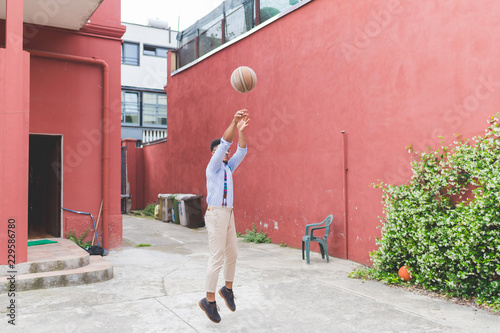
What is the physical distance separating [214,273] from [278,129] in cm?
559

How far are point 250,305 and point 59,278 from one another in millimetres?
2605

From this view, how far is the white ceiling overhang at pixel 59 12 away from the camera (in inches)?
281

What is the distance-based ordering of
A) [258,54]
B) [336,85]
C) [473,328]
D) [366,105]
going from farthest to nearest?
[258,54] → [336,85] → [366,105] → [473,328]

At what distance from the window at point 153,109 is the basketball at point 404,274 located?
71.6 ft

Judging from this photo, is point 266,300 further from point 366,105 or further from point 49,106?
point 49,106

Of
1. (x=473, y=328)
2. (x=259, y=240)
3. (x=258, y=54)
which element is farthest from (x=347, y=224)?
(x=258, y=54)

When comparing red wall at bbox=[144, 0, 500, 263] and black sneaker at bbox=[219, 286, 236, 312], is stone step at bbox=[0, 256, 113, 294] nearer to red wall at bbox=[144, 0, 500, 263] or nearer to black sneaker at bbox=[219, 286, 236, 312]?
black sneaker at bbox=[219, 286, 236, 312]

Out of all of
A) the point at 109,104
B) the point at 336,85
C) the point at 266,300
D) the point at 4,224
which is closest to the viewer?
the point at 266,300

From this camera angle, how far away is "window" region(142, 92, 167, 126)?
25.6m

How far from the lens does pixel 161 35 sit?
1078 inches

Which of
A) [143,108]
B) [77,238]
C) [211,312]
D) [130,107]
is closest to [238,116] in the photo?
[211,312]

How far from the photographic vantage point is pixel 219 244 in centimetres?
412

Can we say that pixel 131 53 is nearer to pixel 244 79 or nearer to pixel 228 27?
pixel 228 27

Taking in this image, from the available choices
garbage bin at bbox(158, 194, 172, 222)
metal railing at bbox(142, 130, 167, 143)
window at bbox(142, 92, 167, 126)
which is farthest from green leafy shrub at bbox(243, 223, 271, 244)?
window at bbox(142, 92, 167, 126)
